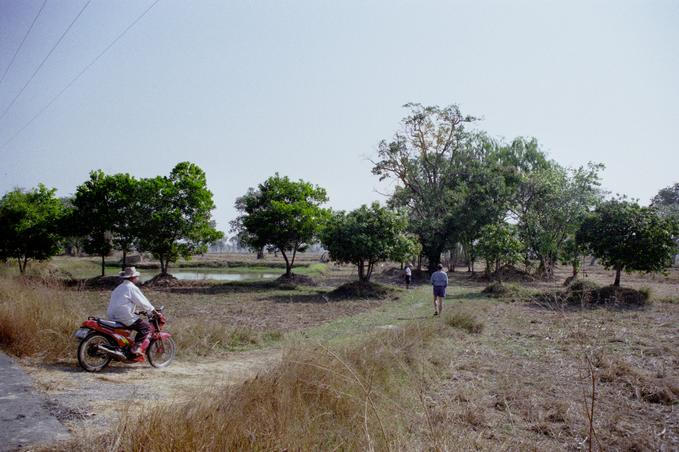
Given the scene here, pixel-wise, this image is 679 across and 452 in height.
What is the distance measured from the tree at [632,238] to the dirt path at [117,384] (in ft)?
63.2

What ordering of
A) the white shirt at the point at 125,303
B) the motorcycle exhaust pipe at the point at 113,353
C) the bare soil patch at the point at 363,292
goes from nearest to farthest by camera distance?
the motorcycle exhaust pipe at the point at 113,353 < the white shirt at the point at 125,303 < the bare soil patch at the point at 363,292

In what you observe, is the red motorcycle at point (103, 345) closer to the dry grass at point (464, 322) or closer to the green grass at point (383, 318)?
the green grass at point (383, 318)

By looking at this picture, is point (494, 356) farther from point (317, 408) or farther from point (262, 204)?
point (262, 204)

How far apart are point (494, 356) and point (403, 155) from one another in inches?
1381

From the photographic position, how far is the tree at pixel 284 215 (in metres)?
32.7

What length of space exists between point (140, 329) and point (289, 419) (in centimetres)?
554

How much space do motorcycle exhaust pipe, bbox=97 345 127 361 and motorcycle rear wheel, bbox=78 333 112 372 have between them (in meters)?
0.08

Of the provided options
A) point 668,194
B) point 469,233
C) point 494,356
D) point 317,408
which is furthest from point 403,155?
point 668,194

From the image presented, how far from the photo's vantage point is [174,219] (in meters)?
30.6

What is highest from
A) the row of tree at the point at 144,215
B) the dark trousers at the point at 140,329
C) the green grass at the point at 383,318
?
the row of tree at the point at 144,215

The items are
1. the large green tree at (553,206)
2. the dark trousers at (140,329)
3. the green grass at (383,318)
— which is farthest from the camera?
the large green tree at (553,206)

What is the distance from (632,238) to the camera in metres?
22.8

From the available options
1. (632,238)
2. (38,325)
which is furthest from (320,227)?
(38,325)

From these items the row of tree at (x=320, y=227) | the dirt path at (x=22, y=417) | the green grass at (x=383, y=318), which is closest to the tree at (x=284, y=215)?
the row of tree at (x=320, y=227)
